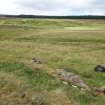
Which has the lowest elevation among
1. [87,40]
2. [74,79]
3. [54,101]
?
[87,40]

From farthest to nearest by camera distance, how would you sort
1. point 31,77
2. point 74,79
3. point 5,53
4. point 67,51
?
1. point 67,51
2. point 5,53
3. point 74,79
4. point 31,77

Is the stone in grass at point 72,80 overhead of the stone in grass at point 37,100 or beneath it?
beneath

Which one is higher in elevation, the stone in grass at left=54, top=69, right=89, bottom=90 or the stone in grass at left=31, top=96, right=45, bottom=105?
the stone in grass at left=31, top=96, right=45, bottom=105

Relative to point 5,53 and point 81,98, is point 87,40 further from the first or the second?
point 81,98

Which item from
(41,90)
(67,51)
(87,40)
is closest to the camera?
(41,90)

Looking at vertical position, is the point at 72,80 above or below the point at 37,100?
below

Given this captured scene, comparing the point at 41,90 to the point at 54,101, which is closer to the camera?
the point at 54,101

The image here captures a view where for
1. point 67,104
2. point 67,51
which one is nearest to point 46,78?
point 67,104

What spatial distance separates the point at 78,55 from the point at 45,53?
163 inches

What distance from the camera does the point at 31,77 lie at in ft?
58.9

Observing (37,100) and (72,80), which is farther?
(72,80)

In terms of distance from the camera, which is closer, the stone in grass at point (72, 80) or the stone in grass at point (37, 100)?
the stone in grass at point (37, 100)

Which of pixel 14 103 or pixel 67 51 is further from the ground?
pixel 14 103

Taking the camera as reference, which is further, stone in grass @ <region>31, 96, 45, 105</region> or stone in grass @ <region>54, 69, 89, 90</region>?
stone in grass @ <region>54, 69, 89, 90</region>
